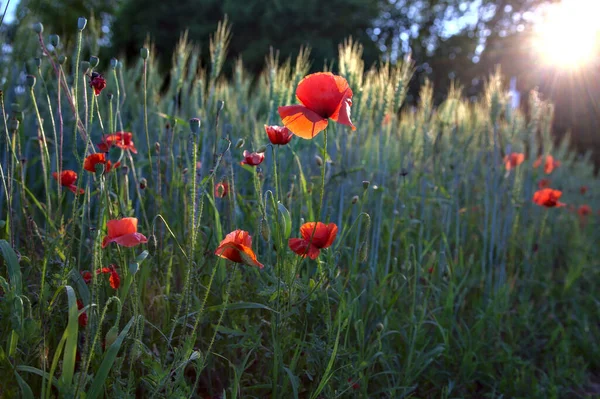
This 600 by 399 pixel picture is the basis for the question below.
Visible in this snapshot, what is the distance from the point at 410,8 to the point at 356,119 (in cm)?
1541

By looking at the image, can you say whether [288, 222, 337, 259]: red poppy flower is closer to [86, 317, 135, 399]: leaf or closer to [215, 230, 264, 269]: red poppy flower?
[215, 230, 264, 269]: red poppy flower

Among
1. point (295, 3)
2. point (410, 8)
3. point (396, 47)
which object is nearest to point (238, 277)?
point (295, 3)

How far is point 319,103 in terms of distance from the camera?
1.12 meters

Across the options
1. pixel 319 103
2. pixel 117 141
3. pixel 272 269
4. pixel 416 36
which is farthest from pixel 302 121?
pixel 416 36

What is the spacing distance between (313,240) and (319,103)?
0.28 m

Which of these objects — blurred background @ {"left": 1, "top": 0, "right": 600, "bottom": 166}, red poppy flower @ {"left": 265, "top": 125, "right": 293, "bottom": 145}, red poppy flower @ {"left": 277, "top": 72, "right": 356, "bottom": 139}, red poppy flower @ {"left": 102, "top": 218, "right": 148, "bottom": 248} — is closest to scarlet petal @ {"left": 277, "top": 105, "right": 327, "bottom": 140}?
red poppy flower @ {"left": 277, "top": 72, "right": 356, "bottom": 139}

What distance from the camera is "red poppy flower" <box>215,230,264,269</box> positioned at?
104cm

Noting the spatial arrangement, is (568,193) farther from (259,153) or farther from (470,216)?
(259,153)

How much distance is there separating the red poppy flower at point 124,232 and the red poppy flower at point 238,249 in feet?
0.46

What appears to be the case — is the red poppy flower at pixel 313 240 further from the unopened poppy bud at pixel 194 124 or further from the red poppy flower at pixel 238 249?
the unopened poppy bud at pixel 194 124

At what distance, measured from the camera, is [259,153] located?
1.31 meters

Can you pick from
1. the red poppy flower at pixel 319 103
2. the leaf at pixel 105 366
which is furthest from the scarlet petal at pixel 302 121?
the leaf at pixel 105 366

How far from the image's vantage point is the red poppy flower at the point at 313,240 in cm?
116

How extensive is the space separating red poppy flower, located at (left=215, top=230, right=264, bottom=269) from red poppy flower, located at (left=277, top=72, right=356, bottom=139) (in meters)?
0.23
